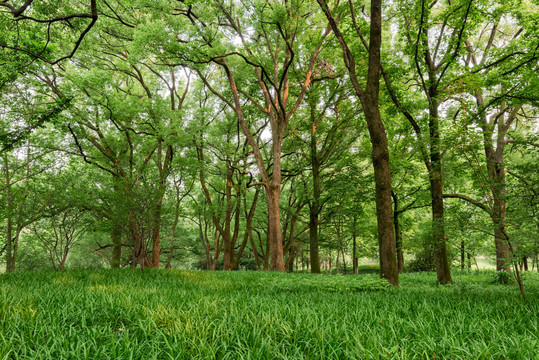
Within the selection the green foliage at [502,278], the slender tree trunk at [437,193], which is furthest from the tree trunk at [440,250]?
the green foliage at [502,278]

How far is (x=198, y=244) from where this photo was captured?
29.5 meters

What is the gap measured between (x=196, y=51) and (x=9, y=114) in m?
6.92

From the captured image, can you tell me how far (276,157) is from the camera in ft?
45.7

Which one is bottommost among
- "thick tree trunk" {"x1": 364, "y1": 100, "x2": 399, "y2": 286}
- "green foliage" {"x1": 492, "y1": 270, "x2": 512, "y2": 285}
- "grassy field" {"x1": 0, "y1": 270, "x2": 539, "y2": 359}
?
"green foliage" {"x1": 492, "y1": 270, "x2": 512, "y2": 285}

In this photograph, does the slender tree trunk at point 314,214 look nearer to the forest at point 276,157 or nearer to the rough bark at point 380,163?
the forest at point 276,157

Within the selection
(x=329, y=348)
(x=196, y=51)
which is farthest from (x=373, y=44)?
(x=329, y=348)

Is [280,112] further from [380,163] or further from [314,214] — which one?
[380,163]

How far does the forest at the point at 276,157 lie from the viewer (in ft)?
9.04

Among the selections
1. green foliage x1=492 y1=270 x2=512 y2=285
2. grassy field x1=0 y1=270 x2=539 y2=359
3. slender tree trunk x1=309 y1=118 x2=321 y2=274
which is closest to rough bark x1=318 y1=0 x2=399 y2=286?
grassy field x1=0 y1=270 x2=539 y2=359

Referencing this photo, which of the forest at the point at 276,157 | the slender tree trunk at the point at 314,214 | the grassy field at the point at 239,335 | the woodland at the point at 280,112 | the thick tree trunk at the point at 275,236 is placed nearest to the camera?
the grassy field at the point at 239,335

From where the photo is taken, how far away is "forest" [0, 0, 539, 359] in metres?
2.75

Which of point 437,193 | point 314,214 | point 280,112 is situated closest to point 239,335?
point 437,193

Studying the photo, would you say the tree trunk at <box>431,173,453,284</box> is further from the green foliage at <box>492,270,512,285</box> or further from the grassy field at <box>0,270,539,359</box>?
the grassy field at <box>0,270,539,359</box>

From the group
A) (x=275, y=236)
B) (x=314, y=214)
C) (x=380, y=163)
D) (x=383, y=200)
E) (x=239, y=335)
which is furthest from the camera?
(x=314, y=214)
